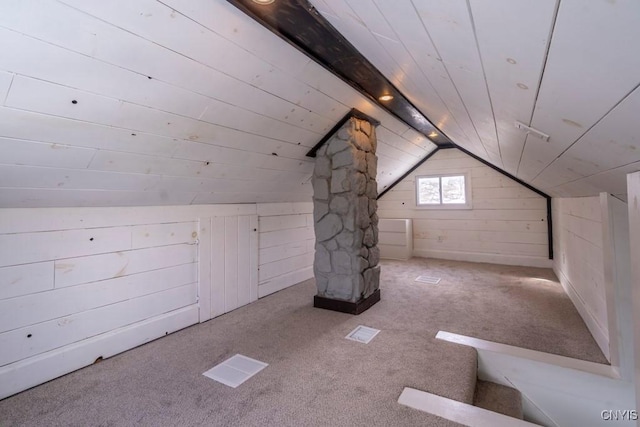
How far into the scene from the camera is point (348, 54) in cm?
185

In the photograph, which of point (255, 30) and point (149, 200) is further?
point (149, 200)

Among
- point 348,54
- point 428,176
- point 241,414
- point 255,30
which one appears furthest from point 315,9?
point 428,176

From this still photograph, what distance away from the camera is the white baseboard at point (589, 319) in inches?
83.8

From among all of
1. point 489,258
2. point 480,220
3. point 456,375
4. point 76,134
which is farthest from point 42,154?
point 489,258

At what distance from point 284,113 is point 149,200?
1221 millimetres

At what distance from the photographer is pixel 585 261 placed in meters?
2.74

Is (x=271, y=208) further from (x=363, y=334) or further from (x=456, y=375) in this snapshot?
(x=456, y=375)

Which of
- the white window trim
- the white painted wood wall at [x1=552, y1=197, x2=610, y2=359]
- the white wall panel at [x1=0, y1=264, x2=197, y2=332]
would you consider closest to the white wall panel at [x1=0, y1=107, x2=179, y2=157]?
the white wall panel at [x1=0, y1=264, x2=197, y2=332]

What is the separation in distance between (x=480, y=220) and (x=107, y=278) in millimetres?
5203

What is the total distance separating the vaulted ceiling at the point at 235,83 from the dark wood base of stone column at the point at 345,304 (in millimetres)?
1502

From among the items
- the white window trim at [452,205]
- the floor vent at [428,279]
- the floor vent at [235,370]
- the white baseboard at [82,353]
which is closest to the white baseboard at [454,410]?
the floor vent at [235,370]

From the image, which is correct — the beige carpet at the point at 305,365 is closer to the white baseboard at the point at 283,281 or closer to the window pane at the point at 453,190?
the white baseboard at the point at 283,281

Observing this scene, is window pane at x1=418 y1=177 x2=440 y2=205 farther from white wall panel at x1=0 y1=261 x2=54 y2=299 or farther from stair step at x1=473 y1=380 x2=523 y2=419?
white wall panel at x1=0 y1=261 x2=54 y2=299

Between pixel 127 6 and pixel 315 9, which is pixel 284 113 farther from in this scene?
pixel 127 6
